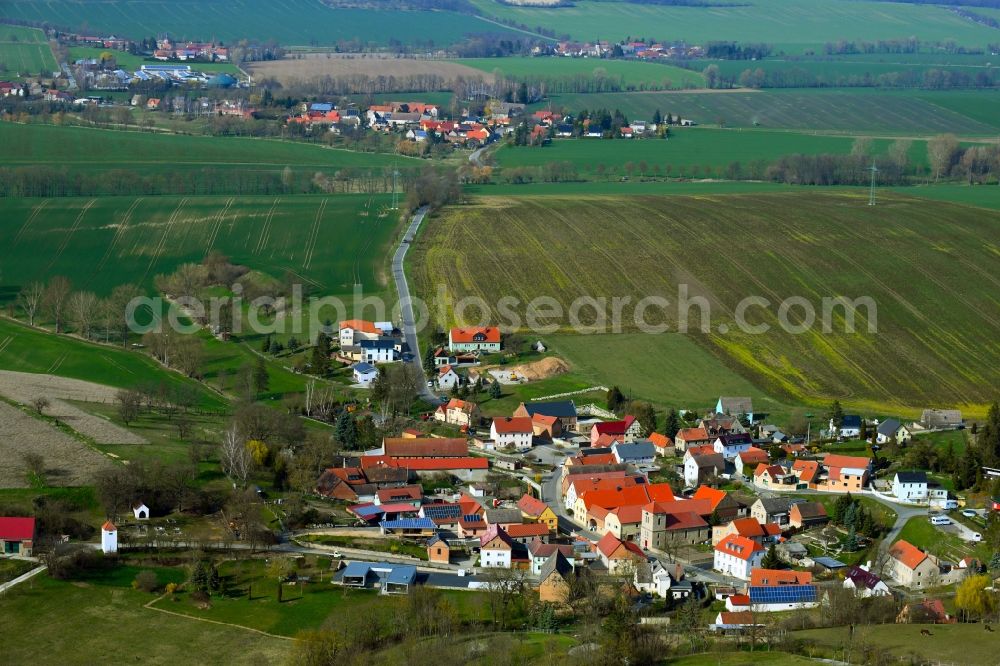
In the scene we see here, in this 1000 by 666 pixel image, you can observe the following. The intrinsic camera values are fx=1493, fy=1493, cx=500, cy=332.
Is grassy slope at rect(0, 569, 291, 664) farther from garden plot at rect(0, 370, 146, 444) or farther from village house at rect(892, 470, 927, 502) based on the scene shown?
village house at rect(892, 470, 927, 502)

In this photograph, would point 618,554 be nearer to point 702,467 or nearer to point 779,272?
point 702,467

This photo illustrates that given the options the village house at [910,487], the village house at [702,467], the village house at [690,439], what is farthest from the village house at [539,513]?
the village house at [910,487]

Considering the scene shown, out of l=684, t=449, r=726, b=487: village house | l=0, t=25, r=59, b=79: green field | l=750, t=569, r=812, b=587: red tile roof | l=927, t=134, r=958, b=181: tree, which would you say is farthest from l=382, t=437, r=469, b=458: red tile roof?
l=0, t=25, r=59, b=79: green field

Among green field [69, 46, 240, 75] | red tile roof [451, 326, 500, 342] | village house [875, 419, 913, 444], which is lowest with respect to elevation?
village house [875, 419, 913, 444]

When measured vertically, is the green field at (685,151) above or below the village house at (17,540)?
above

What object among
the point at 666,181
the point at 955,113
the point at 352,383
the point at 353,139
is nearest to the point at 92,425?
the point at 352,383

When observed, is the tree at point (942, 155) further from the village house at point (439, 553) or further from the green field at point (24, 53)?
the green field at point (24, 53)
